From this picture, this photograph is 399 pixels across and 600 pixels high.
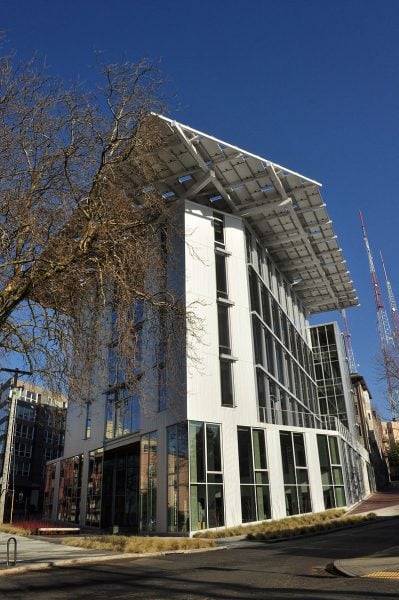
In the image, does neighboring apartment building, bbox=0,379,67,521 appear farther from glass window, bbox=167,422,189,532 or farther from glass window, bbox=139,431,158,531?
glass window, bbox=167,422,189,532

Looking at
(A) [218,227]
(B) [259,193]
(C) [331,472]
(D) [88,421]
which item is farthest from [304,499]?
(B) [259,193]

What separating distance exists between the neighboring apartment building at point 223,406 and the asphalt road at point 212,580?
851 centimetres

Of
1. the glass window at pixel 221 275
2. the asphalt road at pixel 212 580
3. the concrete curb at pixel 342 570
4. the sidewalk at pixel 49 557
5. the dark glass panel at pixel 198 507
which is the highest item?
the glass window at pixel 221 275

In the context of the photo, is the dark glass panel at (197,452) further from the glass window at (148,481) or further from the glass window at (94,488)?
the glass window at (94,488)

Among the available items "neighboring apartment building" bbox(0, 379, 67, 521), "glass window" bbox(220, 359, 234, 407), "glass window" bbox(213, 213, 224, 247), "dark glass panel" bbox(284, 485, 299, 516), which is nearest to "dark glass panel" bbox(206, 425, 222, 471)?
"glass window" bbox(220, 359, 234, 407)

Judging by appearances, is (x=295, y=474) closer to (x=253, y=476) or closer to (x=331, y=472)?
(x=331, y=472)

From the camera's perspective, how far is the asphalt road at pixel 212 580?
805 cm

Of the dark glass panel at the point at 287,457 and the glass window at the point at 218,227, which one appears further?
the glass window at the point at 218,227

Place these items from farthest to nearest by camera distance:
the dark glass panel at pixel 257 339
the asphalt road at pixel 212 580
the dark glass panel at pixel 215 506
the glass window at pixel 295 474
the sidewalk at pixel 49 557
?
the dark glass panel at pixel 257 339, the glass window at pixel 295 474, the dark glass panel at pixel 215 506, the sidewalk at pixel 49 557, the asphalt road at pixel 212 580

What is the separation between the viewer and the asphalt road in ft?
26.4

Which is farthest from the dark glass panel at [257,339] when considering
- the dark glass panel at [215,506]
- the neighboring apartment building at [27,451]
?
the neighboring apartment building at [27,451]

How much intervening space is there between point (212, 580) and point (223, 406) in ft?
52.3

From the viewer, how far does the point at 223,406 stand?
2577 cm

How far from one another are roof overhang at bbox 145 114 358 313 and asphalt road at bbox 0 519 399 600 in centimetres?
1639
